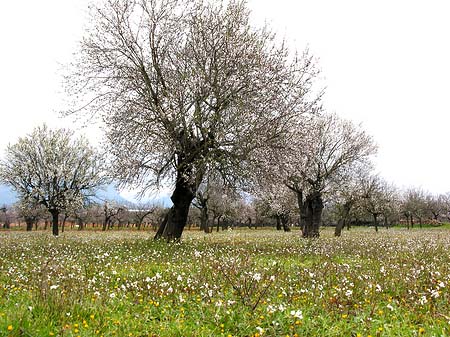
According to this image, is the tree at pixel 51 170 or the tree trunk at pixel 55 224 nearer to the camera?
the tree trunk at pixel 55 224

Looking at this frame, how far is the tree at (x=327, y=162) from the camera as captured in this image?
1223 inches

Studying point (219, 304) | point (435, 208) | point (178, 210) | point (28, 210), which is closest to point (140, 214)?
point (28, 210)

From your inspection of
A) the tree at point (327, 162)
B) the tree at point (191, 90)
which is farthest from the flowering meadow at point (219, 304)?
the tree at point (327, 162)

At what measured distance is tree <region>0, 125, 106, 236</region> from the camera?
3847 centimetres

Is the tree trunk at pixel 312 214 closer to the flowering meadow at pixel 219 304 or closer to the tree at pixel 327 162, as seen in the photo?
the tree at pixel 327 162

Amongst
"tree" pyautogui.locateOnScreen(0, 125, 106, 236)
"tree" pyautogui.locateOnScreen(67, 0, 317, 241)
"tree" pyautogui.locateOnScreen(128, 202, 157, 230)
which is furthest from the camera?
"tree" pyautogui.locateOnScreen(128, 202, 157, 230)

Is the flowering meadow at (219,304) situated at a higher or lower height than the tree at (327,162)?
lower

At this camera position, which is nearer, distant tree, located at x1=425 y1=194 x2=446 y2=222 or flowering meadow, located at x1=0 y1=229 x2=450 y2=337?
flowering meadow, located at x1=0 y1=229 x2=450 y2=337

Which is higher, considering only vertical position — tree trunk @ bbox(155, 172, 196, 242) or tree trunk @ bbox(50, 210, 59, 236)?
tree trunk @ bbox(155, 172, 196, 242)

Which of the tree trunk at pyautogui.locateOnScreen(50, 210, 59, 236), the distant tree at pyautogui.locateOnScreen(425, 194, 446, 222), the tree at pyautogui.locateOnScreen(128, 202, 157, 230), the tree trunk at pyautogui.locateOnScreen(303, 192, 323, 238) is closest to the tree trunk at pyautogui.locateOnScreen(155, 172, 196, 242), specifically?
the tree trunk at pyautogui.locateOnScreen(303, 192, 323, 238)

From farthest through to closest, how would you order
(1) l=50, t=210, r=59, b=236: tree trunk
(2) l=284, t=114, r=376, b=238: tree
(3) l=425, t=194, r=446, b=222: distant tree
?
(3) l=425, t=194, r=446, b=222: distant tree, (1) l=50, t=210, r=59, b=236: tree trunk, (2) l=284, t=114, r=376, b=238: tree

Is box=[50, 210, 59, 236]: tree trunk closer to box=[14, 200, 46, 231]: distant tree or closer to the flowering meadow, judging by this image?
box=[14, 200, 46, 231]: distant tree

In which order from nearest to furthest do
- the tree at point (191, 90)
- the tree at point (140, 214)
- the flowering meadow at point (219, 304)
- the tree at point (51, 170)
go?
1. the flowering meadow at point (219, 304)
2. the tree at point (191, 90)
3. the tree at point (51, 170)
4. the tree at point (140, 214)

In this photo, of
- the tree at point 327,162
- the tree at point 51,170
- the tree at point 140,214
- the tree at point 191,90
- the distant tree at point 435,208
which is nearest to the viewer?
the tree at point 191,90
